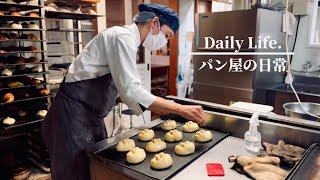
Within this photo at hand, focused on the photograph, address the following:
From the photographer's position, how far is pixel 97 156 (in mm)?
1119

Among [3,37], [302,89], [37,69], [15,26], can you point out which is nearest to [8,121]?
[37,69]

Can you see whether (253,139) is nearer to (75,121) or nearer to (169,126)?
(169,126)

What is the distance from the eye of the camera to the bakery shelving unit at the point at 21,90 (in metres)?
2.34

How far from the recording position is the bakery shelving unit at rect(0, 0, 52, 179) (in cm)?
234

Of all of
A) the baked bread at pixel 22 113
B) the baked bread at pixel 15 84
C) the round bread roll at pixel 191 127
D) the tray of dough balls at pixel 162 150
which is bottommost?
the baked bread at pixel 22 113

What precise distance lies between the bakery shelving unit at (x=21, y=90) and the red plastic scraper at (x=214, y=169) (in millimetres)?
1936

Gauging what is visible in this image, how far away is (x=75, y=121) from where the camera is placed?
143 cm

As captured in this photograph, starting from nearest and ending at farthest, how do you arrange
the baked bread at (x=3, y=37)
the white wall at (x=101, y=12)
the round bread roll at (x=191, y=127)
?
the round bread roll at (x=191, y=127) → the baked bread at (x=3, y=37) → the white wall at (x=101, y=12)

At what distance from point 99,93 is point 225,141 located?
28.2 inches

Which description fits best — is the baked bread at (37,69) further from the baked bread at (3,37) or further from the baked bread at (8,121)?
the baked bread at (8,121)

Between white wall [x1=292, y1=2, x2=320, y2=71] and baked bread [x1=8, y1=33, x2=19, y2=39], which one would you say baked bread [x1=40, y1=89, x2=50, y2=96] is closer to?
baked bread [x1=8, y1=33, x2=19, y2=39]

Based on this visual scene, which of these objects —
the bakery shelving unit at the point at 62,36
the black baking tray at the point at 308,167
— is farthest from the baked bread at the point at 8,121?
the black baking tray at the point at 308,167

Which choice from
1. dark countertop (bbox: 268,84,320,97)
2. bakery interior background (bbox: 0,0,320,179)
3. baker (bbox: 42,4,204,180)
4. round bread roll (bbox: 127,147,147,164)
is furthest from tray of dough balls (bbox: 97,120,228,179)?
dark countertop (bbox: 268,84,320,97)

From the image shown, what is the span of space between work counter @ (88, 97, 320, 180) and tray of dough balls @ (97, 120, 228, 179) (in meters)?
0.02
